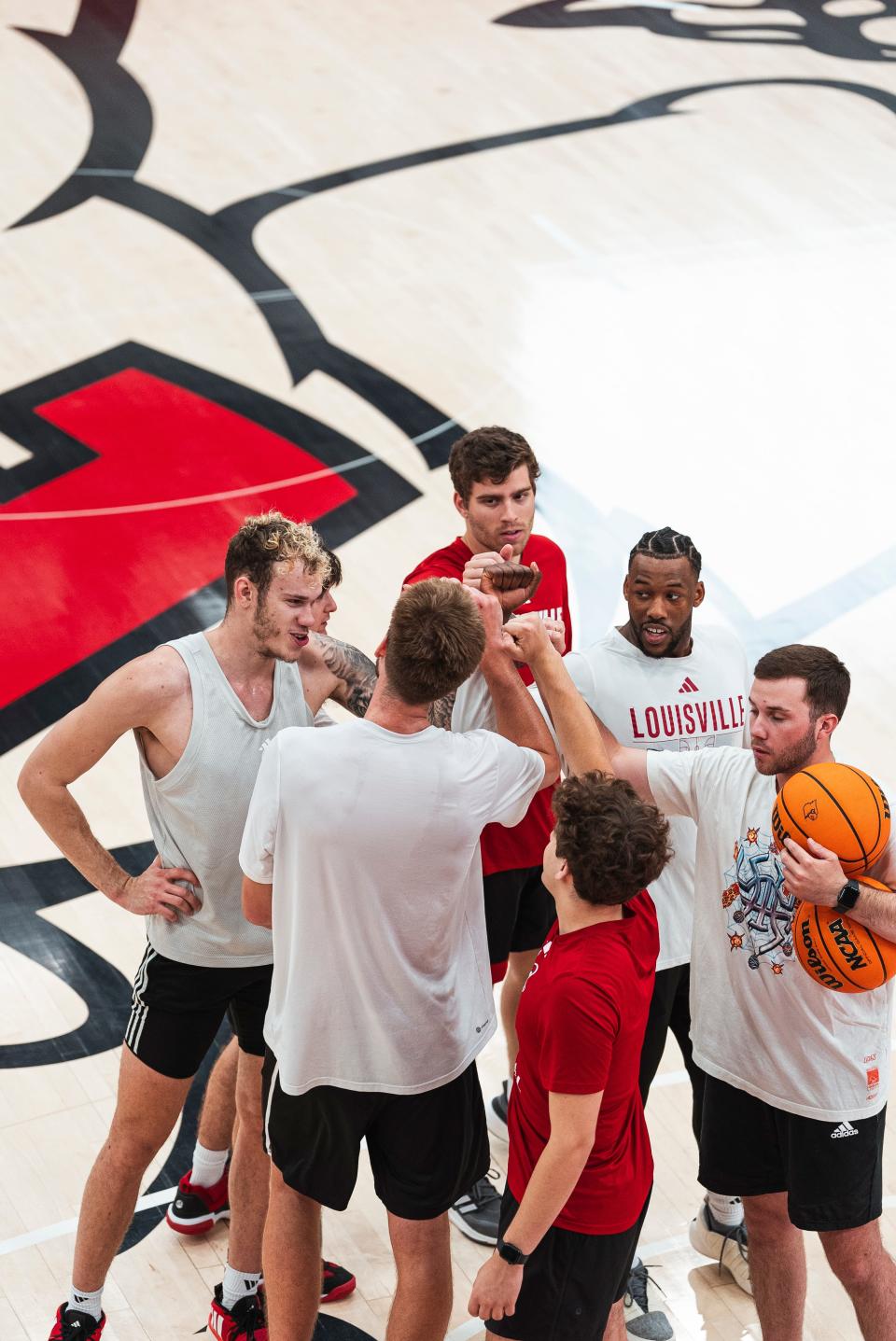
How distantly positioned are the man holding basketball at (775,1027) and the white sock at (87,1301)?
1323 millimetres

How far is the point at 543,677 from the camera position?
2.96 m

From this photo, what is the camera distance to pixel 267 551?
9.94 ft

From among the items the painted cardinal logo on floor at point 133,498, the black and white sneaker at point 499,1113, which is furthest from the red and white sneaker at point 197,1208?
the painted cardinal logo on floor at point 133,498

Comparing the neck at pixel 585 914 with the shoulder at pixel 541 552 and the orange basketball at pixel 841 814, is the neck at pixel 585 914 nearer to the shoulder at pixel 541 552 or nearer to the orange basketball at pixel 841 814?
the orange basketball at pixel 841 814

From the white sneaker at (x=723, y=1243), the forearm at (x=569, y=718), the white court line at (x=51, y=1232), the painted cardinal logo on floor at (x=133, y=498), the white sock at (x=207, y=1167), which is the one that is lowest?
the painted cardinal logo on floor at (x=133, y=498)

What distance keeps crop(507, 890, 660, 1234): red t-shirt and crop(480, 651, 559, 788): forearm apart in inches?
16.7

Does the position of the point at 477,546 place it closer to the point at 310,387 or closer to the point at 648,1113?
the point at 648,1113

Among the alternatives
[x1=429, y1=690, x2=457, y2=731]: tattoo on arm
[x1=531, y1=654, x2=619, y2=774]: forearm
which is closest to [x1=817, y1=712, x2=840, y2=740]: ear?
[x1=531, y1=654, x2=619, y2=774]: forearm

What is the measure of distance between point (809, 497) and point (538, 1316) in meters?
4.88

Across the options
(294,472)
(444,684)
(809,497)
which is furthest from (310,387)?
(444,684)

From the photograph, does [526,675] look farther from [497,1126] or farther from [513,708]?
[497,1126]

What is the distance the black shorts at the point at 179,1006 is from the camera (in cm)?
314

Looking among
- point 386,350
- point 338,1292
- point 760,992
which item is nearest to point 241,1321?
point 338,1292

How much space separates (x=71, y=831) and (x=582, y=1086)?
128 centimetres
